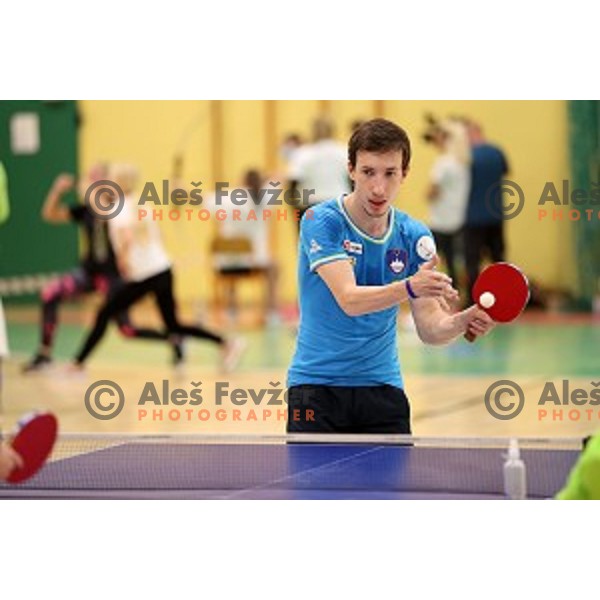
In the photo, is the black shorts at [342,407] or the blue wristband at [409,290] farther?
the black shorts at [342,407]

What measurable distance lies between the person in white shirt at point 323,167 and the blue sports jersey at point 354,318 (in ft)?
26.4

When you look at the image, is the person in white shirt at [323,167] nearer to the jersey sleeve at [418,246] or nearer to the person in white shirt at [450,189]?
the person in white shirt at [450,189]

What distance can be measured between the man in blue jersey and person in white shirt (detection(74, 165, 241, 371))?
6.06 m

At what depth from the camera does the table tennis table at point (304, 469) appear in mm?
5477

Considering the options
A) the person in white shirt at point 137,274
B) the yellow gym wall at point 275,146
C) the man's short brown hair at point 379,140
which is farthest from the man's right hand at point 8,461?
the yellow gym wall at point 275,146

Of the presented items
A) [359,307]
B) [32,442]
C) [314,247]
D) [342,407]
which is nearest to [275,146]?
[342,407]

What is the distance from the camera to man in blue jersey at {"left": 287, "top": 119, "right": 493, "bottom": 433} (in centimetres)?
546

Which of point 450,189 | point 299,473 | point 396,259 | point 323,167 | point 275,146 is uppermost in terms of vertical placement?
point 275,146

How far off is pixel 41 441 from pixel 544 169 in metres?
12.6

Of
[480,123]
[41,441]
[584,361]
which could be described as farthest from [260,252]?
[41,441]

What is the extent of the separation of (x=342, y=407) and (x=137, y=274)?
20.4ft

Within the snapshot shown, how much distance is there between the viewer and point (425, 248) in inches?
222

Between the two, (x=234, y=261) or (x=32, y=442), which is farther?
(x=234, y=261)

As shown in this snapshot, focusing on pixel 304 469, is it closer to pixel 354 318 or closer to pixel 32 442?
pixel 354 318
